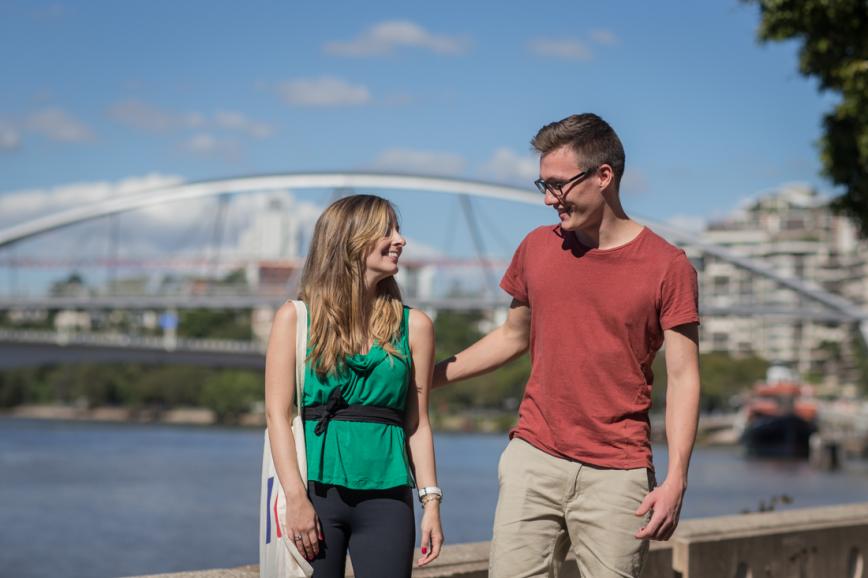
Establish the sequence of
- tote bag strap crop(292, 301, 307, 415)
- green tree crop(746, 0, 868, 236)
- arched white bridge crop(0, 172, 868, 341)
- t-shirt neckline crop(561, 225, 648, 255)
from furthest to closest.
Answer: arched white bridge crop(0, 172, 868, 341), green tree crop(746, 0, 868, 236), t-shirt neckline crop(561, 225, 648, 255), tote bag strap crop(292, 301, 307, 415)

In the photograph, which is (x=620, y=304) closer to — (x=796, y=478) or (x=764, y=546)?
(x=764, y=546)

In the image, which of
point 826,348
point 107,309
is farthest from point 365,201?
point 826,348

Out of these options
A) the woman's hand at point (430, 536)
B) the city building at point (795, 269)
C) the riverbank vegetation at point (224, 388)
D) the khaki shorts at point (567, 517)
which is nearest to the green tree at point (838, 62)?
the khaki shorts at point (567, 517)

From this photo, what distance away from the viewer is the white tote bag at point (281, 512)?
2.95 meters

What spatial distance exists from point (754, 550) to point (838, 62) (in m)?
7.57

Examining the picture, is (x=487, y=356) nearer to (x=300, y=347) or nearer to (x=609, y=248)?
(x=609, y=248)

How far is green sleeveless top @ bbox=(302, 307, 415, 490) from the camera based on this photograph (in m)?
3.00

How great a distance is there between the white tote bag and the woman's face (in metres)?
0.18

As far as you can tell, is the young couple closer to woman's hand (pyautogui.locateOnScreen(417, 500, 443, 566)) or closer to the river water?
woman's hand (pyautogui.locateOnScreen(417, 500, 443, 566))

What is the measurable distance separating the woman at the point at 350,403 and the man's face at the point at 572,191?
1.35ft

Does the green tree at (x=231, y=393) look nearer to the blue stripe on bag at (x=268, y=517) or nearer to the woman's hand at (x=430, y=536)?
the woman's hand at (x=430, y=536)

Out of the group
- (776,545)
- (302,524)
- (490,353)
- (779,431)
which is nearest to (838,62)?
(776,545)

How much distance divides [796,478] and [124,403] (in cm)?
5199

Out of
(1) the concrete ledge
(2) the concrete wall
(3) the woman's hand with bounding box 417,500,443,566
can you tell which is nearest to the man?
(3) the woman's hand with bounding box 417,500,443,566
